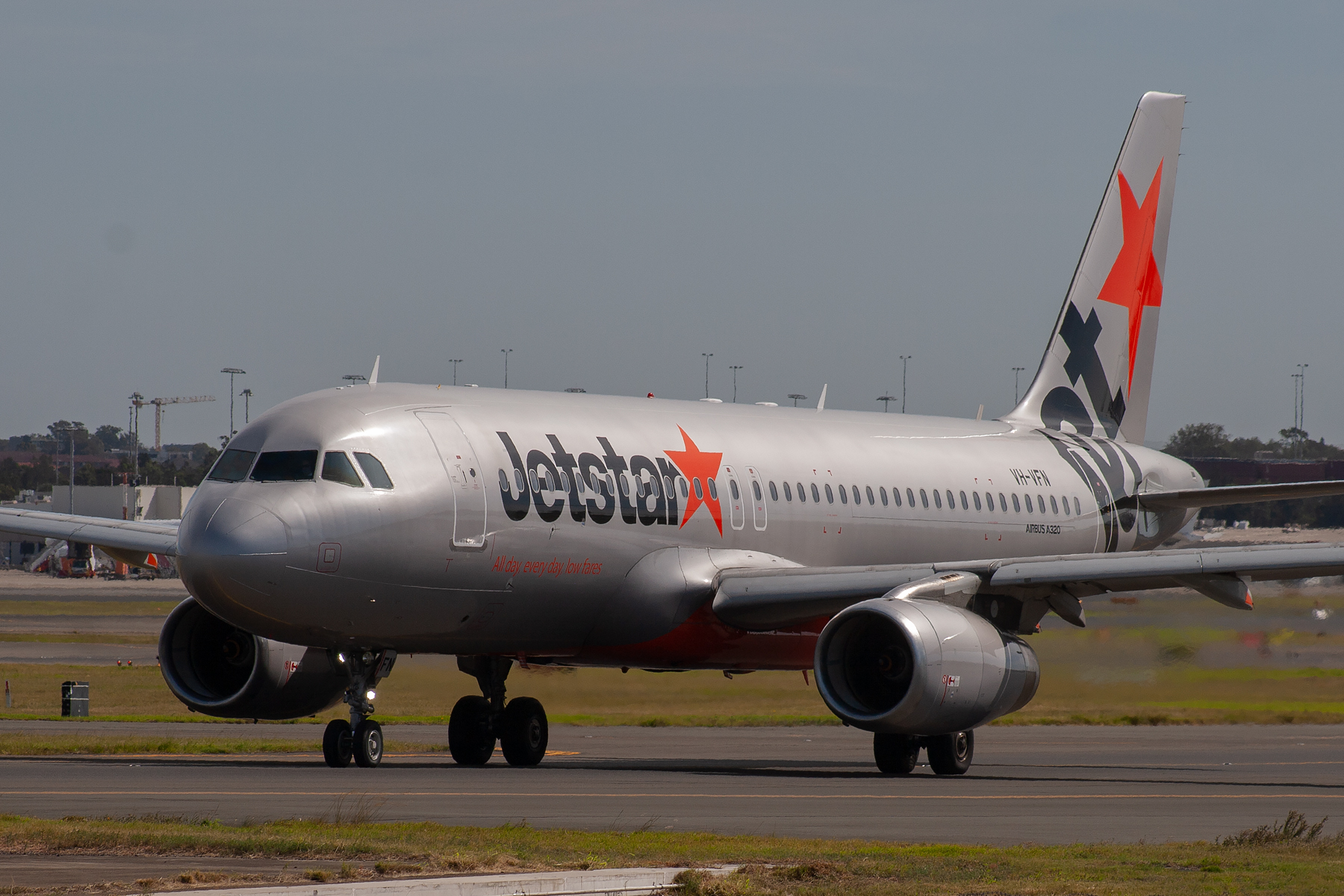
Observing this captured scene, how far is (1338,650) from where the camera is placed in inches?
1305

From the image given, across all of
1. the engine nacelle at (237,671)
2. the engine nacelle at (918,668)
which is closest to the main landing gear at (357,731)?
the engine nacelle at (237,671)

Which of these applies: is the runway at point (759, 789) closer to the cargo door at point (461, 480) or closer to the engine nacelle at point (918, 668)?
the engine nacelle at point (918, 668)

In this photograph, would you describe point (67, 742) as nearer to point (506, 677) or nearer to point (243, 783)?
point (506, 677)

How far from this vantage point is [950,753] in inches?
917

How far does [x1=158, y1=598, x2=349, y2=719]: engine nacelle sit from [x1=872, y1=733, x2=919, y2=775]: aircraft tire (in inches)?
276

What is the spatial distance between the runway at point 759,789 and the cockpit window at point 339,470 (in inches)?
127

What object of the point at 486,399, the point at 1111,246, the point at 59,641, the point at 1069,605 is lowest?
the point at 59,641

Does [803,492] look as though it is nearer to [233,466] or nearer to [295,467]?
[295,467]

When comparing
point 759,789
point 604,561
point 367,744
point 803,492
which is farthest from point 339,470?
point 803,492

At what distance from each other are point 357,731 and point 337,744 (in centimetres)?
34

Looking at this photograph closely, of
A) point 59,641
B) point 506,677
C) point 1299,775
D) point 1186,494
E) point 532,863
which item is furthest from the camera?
point 59,641

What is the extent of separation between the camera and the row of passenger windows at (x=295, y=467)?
826 inches

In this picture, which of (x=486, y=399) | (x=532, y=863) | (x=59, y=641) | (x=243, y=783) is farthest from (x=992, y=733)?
(x=59, y=641)

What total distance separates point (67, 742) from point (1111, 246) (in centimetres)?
2064
